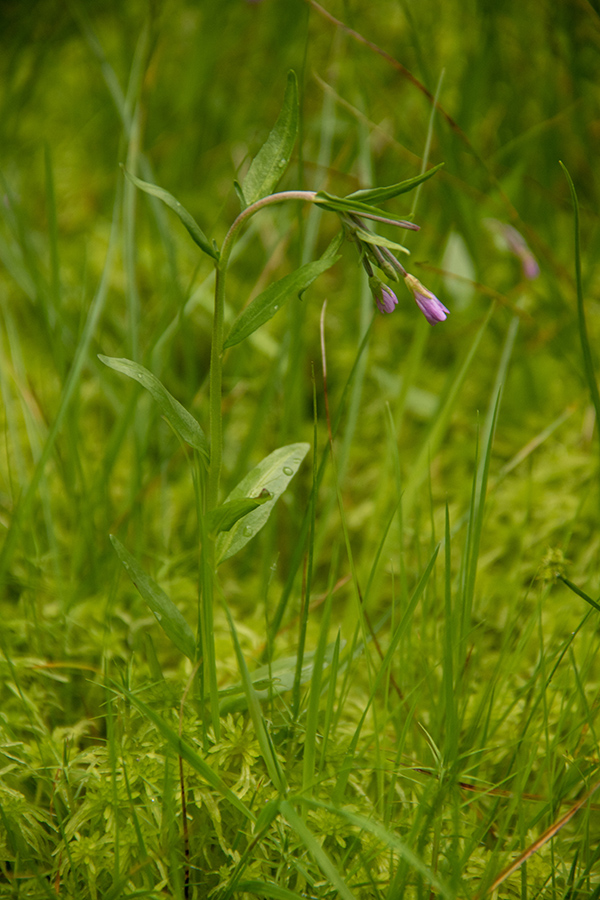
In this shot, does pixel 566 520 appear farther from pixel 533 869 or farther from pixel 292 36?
pixel 292 36

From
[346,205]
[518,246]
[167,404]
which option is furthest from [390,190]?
[518,246]

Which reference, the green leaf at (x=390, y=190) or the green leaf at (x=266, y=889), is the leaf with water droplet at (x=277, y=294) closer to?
the green leaf at (x=390, y=190)

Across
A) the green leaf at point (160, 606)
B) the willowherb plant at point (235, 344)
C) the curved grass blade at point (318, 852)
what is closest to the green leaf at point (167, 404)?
the willowherb plant at point (235, 344)

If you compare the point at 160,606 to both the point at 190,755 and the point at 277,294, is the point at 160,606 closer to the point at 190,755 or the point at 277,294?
the point at 190,755

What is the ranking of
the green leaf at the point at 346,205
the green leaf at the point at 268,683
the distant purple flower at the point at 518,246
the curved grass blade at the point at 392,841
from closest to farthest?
the curved grass blade at the point at 392,841 < the green leaf at the point at 346,205 < the green leaf at the point at 268,683 < the distant purple flower at the point at 518,246

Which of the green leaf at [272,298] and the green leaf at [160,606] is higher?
the green leaf at [272,298]

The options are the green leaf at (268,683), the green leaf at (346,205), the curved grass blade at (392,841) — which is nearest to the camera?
the curved grass blade at (392,841)

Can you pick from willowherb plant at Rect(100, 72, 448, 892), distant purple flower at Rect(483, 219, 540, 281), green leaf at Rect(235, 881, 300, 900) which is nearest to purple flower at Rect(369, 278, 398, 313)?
willowherb plant at Rect(100, 72, 448, 892)
